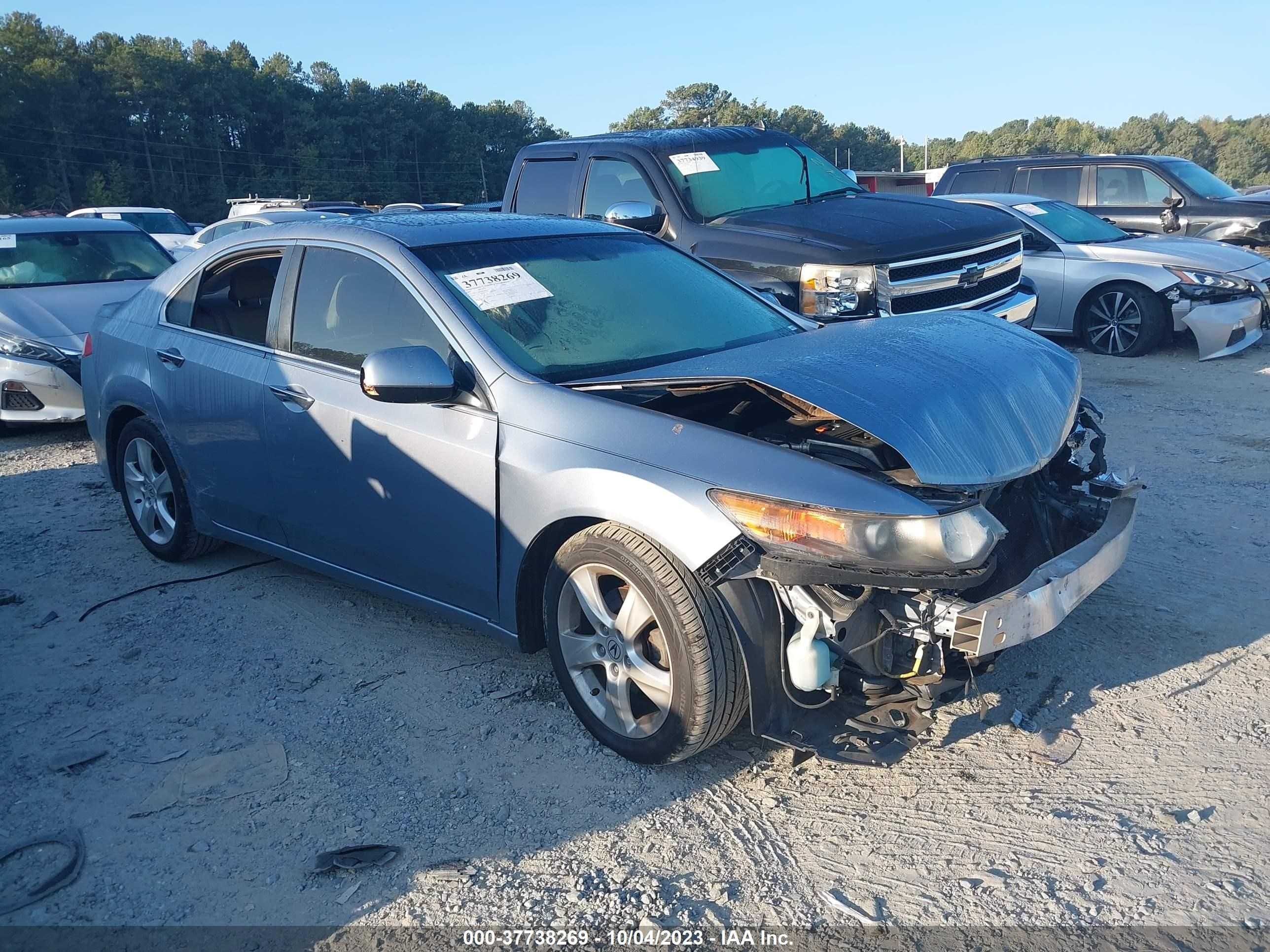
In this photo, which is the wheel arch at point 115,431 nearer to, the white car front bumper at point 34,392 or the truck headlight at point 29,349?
the white car front bumper at point 34,392

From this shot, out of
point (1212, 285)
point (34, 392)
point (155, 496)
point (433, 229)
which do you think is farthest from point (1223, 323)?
point (34, 392)

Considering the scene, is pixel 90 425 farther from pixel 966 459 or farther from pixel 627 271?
pixel 966 459

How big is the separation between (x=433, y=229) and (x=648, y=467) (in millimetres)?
A: 1730

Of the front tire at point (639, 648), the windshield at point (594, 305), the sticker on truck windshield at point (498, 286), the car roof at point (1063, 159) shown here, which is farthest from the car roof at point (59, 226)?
the car roof at point (1063, 159)

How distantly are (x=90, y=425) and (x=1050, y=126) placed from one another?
89.8 meters

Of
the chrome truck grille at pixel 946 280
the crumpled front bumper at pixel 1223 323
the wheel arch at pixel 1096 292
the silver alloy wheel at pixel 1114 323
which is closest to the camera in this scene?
the chrome truck grille at pixel 946 280

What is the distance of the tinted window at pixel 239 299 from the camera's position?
4.67 meters

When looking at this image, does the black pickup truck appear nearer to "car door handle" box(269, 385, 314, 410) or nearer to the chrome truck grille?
the chrome truck grille

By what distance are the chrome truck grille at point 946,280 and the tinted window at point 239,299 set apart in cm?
386

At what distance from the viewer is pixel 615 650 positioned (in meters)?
3.37

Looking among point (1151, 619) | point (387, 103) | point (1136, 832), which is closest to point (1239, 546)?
point (1151, 619)

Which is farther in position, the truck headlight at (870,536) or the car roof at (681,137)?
the car roof at (681,137)

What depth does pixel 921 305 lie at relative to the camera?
7125 millimetres

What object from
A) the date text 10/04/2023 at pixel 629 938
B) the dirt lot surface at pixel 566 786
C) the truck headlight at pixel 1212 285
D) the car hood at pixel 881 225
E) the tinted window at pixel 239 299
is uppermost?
the car hood at pixel 881 225
